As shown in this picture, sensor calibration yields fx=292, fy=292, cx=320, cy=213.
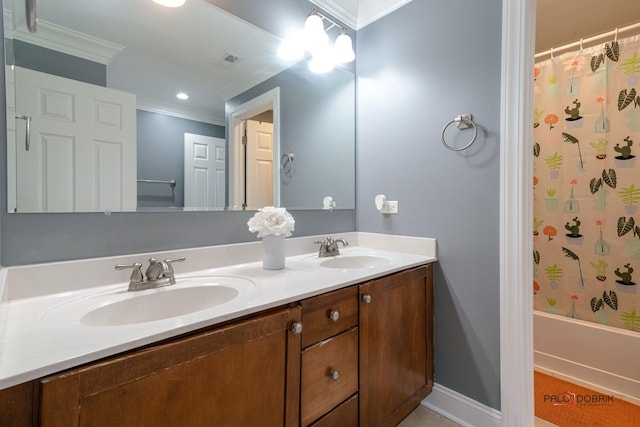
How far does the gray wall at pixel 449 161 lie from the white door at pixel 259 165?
65cm

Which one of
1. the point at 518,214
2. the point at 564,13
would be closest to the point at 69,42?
the point at 518,214

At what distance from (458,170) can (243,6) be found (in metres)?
1.33

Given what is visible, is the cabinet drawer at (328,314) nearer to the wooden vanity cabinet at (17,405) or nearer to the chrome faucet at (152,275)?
the chrome faucet at (152,275)

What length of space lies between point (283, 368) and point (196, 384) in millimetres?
255

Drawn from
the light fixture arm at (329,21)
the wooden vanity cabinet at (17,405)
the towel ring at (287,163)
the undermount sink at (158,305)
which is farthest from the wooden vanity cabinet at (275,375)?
the light fixture arm at (329,21)

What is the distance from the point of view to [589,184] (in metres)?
1.85

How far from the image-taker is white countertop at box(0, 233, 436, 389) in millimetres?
553

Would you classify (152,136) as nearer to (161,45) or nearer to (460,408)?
(161,45)

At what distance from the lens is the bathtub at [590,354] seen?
1.61 m

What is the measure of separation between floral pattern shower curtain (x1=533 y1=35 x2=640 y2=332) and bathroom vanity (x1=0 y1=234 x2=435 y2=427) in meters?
1.19

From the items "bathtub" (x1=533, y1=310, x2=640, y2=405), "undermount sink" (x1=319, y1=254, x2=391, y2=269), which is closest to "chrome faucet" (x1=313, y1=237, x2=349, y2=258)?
"undermount sink" (x1=319, y1=254, x2=391, y2=269)

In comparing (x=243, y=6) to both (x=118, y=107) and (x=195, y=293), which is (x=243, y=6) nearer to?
(x=118, y=107)

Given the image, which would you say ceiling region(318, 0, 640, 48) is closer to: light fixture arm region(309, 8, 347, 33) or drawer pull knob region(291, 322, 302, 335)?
light fixture arm region(309, 8, 347, 33)

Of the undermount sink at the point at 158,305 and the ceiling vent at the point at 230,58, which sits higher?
the ceiling vent at the point at 230,58
